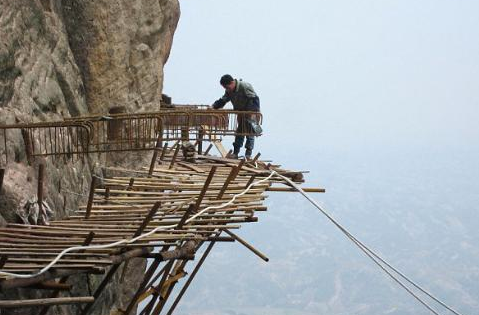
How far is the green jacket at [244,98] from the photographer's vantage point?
15602 millimetres

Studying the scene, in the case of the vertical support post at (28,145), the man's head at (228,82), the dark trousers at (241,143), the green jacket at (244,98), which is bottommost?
the dark trousers at (241,143)

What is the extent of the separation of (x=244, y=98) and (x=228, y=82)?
1.72 feet

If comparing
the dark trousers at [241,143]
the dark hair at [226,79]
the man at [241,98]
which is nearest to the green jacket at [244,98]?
the man at [241,98]

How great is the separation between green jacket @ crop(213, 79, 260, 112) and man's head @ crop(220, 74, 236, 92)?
0.34 ft

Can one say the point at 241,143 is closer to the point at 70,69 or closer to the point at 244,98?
the point at 244,98

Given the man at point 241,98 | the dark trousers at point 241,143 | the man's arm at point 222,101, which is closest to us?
the dark trousers at point 241,143

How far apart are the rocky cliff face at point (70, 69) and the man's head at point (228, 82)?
61.1 inches

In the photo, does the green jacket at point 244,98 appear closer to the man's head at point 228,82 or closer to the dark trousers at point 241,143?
the man's head at point 228,82

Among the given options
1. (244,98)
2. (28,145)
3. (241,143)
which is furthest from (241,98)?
(28,145)

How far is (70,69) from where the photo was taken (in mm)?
11781

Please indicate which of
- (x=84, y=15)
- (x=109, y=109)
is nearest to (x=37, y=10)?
(x=84, y=15)

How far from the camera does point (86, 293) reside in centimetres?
1133

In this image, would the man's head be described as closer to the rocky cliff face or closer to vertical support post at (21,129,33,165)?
the rocky cliff face

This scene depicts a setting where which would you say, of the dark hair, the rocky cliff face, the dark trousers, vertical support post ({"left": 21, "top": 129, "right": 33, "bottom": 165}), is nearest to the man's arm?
the dark hair
